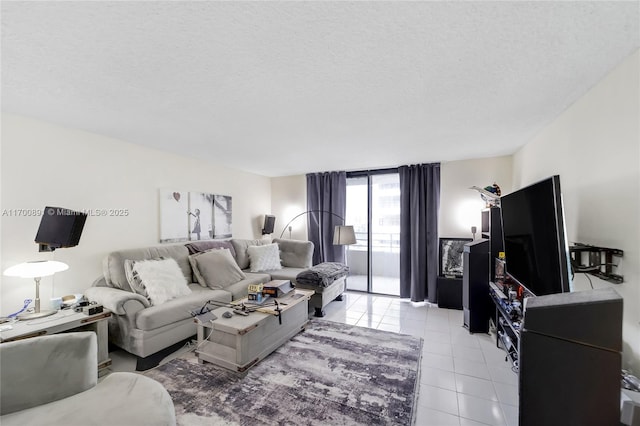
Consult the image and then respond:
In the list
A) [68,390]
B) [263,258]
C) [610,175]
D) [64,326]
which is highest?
[610,175]

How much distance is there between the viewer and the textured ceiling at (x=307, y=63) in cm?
114

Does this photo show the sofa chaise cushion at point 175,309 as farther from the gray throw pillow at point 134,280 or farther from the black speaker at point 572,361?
the black speaker at point 572,361

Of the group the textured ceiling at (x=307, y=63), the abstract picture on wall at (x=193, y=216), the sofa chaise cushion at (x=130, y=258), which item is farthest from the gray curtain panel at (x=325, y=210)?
the sofa chaise cushion at (x=130, y=258)

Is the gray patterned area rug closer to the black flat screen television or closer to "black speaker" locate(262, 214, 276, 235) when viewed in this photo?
the black flat screen television

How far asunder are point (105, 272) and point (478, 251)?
430 cm

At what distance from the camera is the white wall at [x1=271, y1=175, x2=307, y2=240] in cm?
533

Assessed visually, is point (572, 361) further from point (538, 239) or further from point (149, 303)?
point (149, 303)

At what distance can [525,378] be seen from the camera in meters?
1.08

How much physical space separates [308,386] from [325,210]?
3.32 metres

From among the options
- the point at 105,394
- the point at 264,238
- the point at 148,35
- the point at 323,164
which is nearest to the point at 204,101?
the point at 148,35

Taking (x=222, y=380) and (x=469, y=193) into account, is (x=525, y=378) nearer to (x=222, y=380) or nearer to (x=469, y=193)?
(x=222, y=380)

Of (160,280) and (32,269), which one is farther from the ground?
(32,269)

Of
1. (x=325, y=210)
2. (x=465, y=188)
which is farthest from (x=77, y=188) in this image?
(x=465, y=188)

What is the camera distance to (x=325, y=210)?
4996 mm
